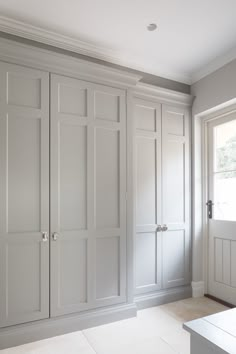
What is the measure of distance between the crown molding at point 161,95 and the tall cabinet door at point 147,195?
75 millimetres

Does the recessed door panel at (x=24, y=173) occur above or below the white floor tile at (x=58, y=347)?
above

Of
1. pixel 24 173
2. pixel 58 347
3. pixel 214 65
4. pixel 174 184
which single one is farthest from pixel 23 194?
pixel 214 65

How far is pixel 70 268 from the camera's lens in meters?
2.30

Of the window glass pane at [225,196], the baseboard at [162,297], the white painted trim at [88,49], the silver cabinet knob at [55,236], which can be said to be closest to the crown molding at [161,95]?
the white painted trim at [88,49]

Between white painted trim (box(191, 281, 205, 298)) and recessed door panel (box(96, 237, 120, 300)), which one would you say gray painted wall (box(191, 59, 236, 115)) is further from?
white painted trim (box(191, 281, 205, 298))

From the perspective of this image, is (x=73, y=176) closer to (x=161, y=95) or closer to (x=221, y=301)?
(x=161, y=95)

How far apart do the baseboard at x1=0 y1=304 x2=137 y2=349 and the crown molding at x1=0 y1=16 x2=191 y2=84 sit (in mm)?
2475

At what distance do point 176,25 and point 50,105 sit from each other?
1322mm

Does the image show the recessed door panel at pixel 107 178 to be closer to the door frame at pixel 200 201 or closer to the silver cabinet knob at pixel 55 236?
the silver cabinet knob at pixel 55 236

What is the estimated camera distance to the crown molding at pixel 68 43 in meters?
2.22

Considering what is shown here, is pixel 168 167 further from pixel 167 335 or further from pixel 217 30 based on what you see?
pixel 167 335

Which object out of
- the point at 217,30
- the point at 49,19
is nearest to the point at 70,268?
the point at 49,19

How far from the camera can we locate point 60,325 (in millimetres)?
2225

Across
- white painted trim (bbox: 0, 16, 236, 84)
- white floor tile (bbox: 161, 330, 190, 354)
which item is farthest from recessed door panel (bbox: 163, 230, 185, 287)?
white painted trim (bbox: 0, 16, 236, 84)
